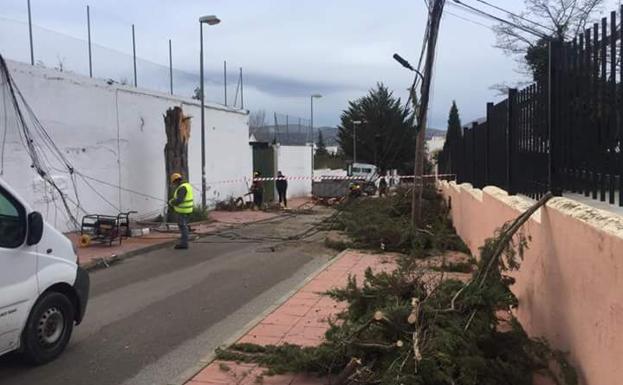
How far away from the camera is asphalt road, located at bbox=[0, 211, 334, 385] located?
580cm

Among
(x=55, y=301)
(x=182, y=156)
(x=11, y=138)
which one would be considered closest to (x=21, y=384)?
(x=55, y=301)

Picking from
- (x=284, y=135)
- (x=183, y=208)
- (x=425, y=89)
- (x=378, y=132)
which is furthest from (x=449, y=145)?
(x=378, y=132)

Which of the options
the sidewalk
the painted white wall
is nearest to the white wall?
the sidewalk

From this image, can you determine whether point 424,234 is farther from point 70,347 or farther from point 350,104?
point 350,104

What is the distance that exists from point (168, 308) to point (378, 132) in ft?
193

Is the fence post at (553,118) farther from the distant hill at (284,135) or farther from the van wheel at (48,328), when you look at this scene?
the distant hill at (284,135)

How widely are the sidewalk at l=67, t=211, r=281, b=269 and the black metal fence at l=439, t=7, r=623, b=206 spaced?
7.83 m

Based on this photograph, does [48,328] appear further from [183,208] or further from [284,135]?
[284,135]

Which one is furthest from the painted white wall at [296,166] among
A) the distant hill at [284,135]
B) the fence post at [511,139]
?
the fence post at [511,139]

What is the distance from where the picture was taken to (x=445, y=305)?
5141 mm

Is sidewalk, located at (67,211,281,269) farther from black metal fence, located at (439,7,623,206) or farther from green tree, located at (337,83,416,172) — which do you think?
green tree, located at (337,83,416,172)

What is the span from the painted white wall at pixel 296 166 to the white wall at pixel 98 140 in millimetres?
11249

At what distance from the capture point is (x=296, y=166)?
3831cm

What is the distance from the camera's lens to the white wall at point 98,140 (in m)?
14.9
